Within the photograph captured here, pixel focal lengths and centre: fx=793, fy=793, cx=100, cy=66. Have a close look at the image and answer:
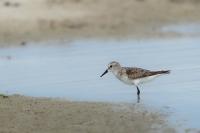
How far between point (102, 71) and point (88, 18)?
7.67 meters

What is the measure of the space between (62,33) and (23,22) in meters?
1.17

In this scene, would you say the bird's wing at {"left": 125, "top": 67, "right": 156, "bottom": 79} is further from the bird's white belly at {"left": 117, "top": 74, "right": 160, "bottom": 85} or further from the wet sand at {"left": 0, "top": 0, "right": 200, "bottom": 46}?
the wet sand at {"left": 0, "top": 0, "right": 200, "bottom": 46}

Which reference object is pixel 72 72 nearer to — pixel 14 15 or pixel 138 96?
pixel 138 96

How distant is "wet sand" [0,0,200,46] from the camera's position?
20.1 metres

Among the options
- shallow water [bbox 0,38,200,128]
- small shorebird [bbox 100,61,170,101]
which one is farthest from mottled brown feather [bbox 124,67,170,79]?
shallow water [bbox 0,38,200,128]

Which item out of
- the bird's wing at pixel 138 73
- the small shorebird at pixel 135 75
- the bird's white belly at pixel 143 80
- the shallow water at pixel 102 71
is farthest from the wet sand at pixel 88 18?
the bird's white belly at pixel 143 80

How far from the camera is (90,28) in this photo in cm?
2080

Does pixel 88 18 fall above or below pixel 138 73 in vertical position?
above

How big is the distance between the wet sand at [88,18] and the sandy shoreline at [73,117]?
318 inches

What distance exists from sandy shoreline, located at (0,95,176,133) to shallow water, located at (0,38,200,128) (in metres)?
0.42

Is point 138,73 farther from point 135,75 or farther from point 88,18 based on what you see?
point 88,18

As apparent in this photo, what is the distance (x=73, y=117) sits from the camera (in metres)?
10.4

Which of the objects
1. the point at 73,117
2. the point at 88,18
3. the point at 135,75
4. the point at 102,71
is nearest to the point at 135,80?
the point at 135,75

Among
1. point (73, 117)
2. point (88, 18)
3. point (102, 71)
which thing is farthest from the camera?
point (88, 18)
